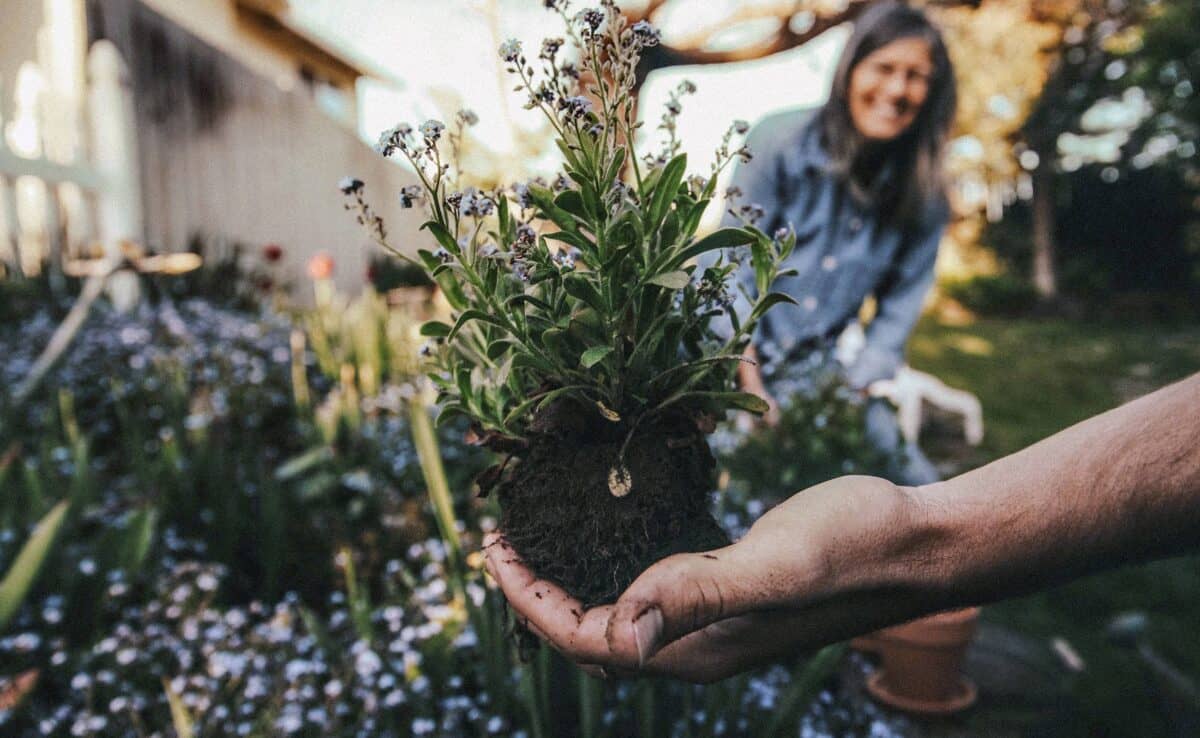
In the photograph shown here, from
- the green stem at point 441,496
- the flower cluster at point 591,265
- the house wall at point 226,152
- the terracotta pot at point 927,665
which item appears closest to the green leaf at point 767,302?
the flower cluster at point 591,265

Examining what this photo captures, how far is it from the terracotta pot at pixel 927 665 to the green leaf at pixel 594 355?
1469 mm

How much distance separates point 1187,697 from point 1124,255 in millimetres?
13230

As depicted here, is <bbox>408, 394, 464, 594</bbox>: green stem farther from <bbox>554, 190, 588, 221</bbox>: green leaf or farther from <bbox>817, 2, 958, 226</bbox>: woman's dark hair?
<bbox>817, 2, 958, 226</bbox>: woman's dark hair

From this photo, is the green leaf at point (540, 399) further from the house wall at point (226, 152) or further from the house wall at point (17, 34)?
the house wall at point (17, 34)

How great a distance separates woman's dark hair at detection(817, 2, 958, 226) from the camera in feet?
8.05

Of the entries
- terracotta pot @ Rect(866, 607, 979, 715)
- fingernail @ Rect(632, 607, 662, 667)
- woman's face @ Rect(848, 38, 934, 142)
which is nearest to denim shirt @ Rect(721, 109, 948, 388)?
woman's face @ Rect(848, 38, 934, 142)

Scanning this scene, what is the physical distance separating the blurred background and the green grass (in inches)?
0.8

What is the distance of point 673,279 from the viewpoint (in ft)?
2.81

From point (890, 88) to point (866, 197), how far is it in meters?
0.38

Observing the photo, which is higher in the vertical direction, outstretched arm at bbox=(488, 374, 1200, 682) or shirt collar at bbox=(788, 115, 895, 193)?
shirt collar at bbox=(788, 115, 895, 193)

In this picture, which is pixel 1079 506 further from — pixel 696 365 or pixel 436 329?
pixel 436 329

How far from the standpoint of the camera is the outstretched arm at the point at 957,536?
877 mm

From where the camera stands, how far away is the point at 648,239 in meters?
0.93

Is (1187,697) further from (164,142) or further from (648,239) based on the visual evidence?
(164,142)
